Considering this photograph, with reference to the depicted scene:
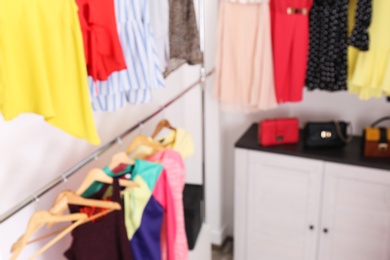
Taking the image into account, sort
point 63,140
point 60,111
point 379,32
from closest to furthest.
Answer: point 60,111, point 63,140, point 379,32

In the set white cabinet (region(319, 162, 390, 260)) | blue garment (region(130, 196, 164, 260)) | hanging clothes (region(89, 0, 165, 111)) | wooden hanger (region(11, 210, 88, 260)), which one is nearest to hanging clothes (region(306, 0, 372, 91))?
white cabinet (region(319, 162, 390, 260))

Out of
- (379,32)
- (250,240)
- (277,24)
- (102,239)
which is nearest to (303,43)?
(277,24)

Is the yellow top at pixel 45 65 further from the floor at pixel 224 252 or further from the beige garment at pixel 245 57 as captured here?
the floor at pixel 224 252

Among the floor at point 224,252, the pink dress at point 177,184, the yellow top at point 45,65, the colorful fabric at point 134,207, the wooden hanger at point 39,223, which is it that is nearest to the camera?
the yellow top at point 45,65

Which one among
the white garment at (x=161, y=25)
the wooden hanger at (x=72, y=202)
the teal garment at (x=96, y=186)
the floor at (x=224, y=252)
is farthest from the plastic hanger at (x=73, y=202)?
the floor at (x=224, y=252)

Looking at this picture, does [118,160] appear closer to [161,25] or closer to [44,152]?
[44,152]

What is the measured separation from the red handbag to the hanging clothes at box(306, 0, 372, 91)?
0.26 meters

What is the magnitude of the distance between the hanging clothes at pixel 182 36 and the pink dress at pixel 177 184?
37 cm

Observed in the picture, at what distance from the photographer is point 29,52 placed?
2.99ft

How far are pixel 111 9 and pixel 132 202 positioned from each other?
0.58 metres

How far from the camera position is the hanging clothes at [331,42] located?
6.40ft

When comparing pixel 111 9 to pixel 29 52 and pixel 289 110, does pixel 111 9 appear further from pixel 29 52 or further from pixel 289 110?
pixel 289 110

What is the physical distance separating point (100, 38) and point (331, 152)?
1559 millimetres

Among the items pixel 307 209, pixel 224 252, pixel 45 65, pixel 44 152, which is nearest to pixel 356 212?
pixel 307 209
